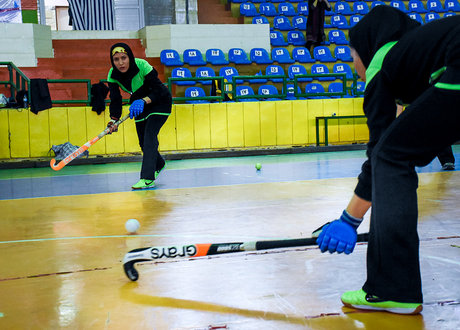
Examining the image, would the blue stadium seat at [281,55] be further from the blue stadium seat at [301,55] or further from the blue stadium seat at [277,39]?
the blue stadium seat at [277,39]

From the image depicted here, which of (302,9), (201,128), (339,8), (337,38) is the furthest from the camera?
(339,8)

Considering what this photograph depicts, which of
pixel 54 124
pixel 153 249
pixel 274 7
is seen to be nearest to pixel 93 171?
pixel 54 124

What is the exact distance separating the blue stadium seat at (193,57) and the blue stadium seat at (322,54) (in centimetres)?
372

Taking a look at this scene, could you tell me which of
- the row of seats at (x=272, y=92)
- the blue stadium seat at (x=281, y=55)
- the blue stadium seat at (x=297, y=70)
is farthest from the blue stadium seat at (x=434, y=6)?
the blue stadium seat at (x=297, y=70)

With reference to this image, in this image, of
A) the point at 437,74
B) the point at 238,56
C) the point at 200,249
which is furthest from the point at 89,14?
the point at 437,74

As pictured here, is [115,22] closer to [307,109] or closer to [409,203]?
[307,109]

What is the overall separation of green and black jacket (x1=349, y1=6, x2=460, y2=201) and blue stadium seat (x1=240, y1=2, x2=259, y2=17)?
1652cm

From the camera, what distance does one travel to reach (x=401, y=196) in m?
2.36

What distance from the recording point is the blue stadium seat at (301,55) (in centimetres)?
1670

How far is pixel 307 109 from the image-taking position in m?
14.2

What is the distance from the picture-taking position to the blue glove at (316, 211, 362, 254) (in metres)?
2.57

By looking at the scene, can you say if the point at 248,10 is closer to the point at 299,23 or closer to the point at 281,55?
the point at 299,23

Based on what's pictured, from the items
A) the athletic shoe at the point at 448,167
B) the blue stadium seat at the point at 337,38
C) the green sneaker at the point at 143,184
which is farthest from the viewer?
the blue stadium seat at the point at 337,38

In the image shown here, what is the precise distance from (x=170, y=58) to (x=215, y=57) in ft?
4.53
